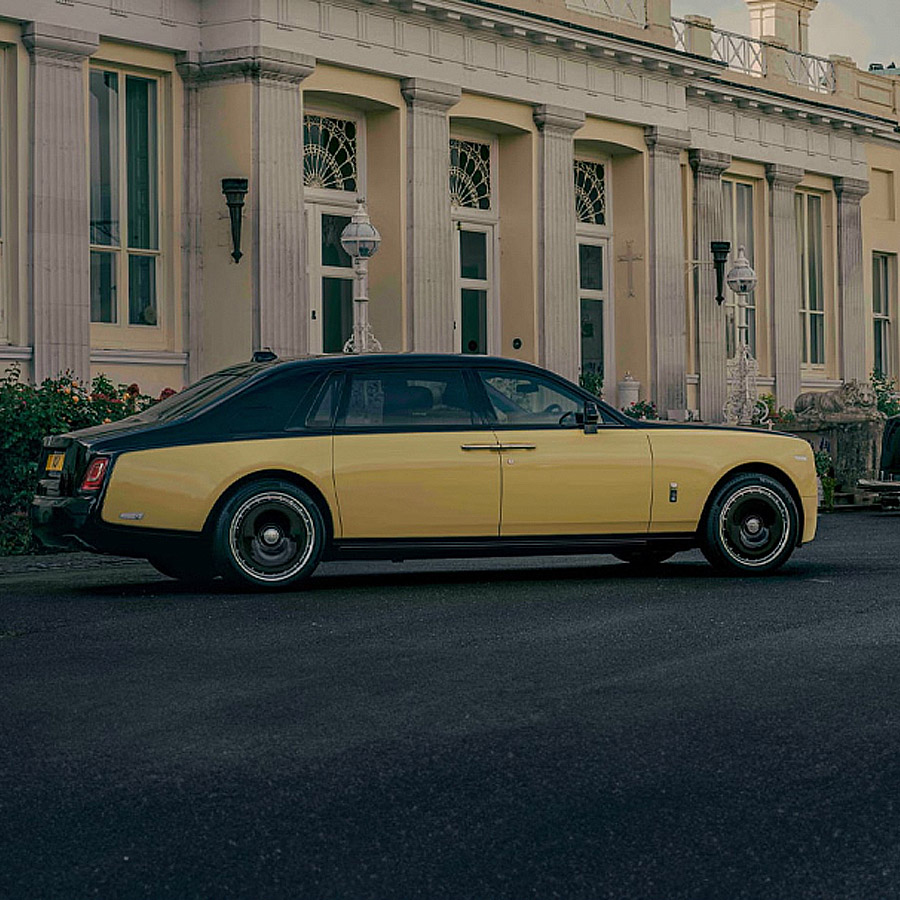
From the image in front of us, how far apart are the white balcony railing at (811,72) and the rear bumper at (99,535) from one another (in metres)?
27.4

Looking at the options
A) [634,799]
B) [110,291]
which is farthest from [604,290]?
[634,799]

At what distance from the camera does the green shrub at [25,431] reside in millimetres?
17406

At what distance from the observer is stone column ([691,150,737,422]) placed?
33.7 m

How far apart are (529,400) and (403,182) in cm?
1411

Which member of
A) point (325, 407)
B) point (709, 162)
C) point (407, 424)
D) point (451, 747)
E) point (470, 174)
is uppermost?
point (709, 162)

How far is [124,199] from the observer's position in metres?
24.0

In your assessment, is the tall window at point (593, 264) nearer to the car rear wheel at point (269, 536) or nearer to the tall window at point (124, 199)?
the tall window at point (124, 199)

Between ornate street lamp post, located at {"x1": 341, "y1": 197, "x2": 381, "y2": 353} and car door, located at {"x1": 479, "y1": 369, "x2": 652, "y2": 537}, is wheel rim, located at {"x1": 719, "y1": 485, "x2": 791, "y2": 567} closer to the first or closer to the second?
car door, located at {"x1": 479, "y1": 369, "x2": 652, "y2": 537}

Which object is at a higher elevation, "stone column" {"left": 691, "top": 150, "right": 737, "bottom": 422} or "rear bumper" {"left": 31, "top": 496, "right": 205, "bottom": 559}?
"stone column" {"left": 691, "top": 150, "right": 737, "bottom": 422}

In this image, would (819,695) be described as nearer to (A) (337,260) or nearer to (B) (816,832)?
(B) (816,832)

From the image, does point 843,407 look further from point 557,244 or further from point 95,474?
point 95,474

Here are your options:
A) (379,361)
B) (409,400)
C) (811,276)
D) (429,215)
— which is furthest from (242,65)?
(811,276)

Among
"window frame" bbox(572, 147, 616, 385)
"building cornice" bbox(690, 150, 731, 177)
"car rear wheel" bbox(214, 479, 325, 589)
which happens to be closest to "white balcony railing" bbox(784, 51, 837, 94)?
"building cornice" bbox(690, 150, 731, 177)

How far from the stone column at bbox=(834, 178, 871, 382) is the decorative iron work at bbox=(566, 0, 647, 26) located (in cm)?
861
